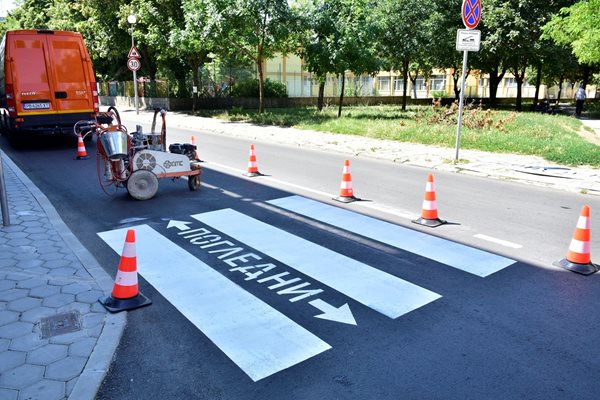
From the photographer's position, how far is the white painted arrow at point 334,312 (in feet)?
14.4

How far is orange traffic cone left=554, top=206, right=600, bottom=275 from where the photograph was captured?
18.0 ft

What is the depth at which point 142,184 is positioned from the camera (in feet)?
28.3

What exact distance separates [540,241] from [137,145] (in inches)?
264

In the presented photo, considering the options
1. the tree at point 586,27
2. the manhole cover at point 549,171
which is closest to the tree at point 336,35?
the tree at point 586,27

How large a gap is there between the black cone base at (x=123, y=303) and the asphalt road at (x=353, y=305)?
3.7 inches

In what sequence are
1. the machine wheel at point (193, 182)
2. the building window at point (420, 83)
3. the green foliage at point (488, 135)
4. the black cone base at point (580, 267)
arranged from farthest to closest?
the building window at point (420, 83)
the green foliage at point (488, 135)
the machine wheel at point (193, 182)
the black cone base at point (580, 267)

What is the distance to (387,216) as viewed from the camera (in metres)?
7.79

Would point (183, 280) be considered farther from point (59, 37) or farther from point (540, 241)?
point (59, 37)

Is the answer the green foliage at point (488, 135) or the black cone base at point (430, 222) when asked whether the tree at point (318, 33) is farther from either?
the black cone base at point (430, 222)

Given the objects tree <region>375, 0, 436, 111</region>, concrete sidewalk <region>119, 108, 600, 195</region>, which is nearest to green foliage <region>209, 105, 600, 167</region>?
concrete sidewalk <region>119, 108, 600, 195</region>

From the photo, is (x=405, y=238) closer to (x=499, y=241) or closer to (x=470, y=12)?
(x=499, y=241)

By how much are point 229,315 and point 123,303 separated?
102 centimetres

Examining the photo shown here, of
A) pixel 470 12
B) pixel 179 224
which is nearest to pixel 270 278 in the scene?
pixel 179 224

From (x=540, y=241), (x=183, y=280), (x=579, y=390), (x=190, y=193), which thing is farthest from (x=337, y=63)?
(x=579, y=390)
